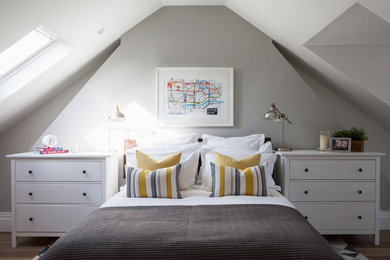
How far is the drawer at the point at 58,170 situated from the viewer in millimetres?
2889

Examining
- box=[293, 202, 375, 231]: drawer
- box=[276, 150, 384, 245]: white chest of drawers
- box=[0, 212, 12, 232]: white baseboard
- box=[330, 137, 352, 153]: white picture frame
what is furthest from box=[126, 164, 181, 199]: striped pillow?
box=[0, 212, 12, 232]: white baseboard

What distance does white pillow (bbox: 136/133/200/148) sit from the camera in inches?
123

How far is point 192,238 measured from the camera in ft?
5.35

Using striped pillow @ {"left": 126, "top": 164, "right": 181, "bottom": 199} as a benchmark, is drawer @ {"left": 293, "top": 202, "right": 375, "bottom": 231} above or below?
below

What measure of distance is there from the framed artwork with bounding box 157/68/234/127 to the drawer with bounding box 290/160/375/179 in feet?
2.66

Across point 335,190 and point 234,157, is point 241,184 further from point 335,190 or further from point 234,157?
point 335,190

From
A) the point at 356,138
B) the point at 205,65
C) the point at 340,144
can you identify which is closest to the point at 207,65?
the point at 205,65

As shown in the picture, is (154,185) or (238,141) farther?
(238,141)

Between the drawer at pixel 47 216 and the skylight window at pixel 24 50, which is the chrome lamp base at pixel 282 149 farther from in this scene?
the skylight window at pixel 24 50

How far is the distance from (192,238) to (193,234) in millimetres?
52

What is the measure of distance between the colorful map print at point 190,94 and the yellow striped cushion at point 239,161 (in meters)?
0.72

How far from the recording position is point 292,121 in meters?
3.31

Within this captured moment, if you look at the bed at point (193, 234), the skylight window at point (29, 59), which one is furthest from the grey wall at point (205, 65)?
the bed at point (193, 234)

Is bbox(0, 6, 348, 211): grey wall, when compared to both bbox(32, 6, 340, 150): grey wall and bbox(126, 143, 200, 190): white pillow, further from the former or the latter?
bbox(126, 143, 200, 190): white pillow
